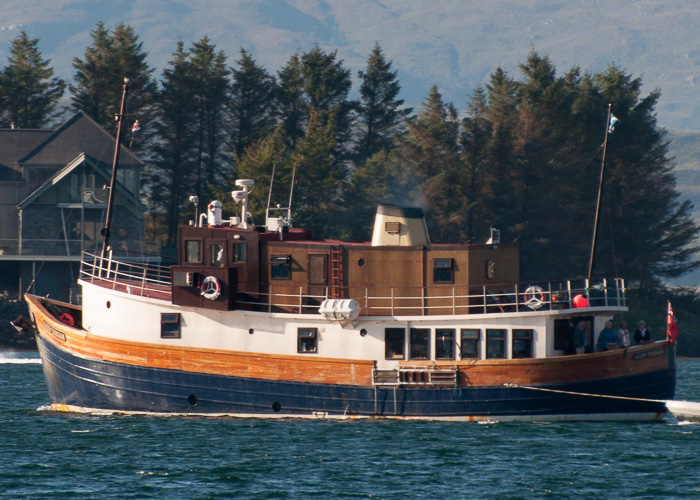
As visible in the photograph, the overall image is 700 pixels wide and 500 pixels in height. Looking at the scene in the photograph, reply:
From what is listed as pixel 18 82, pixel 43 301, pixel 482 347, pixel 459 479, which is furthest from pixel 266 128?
pixel 459 479

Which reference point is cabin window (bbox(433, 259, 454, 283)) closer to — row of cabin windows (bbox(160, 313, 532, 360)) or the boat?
the boat

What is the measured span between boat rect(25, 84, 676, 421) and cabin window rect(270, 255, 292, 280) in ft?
0.13

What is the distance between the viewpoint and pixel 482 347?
2927cm

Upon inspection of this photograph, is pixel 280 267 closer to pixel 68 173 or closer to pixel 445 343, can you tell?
pixel 445 343

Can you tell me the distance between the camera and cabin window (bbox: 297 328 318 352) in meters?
29.8

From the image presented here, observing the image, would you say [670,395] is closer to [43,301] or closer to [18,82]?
[43,301]

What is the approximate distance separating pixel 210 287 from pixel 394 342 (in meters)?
5.21

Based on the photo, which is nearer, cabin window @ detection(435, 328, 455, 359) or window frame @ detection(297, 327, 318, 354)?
cabin window @ detection(435, 328, 455, 359)

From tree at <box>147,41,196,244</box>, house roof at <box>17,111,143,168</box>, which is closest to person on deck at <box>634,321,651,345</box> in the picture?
house roof at <box>17,111,143,168</box>

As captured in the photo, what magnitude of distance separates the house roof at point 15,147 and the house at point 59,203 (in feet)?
0.19

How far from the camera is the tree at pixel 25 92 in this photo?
246ft

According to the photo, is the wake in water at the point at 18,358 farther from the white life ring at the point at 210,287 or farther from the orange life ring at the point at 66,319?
the white life ring at the point at 210,287

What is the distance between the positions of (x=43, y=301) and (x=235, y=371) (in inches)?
306

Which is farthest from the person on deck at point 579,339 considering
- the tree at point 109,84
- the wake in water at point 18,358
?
the tree at point 109,84
